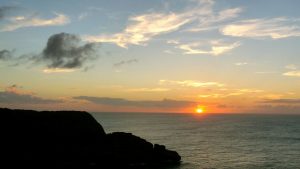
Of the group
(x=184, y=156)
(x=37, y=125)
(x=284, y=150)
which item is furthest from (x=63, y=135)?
(x=284, y=150)

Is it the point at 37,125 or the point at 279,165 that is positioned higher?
the point at 37,125

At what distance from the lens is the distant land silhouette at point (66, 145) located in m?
65.6

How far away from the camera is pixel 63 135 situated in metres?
72.4

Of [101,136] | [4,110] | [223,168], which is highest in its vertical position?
[4,110]

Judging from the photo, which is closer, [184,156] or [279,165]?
[279,165]

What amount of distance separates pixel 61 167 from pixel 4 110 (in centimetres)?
1629

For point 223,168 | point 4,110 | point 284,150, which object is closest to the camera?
point 4,110

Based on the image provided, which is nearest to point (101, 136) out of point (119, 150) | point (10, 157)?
point (119, 150)

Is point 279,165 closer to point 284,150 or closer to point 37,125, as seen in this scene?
point 284,150

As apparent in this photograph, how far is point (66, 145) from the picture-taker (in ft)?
232

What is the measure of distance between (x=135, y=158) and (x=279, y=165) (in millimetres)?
31110

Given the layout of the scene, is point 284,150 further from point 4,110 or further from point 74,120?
point 4,110

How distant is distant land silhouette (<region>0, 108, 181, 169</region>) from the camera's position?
65.6 m

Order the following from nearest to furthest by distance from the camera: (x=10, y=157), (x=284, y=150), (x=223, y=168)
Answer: (x=10, y=157)
(x=223, y=168)
(x=284, y=150)
